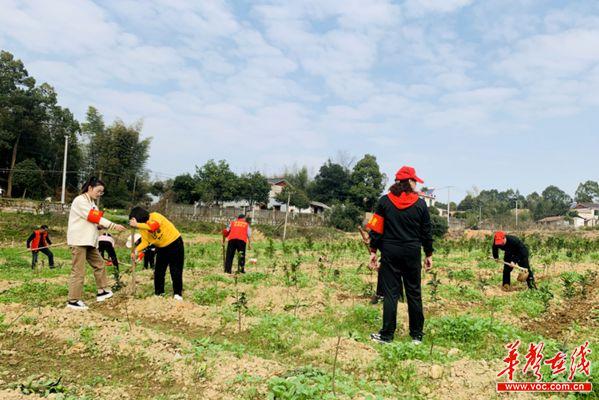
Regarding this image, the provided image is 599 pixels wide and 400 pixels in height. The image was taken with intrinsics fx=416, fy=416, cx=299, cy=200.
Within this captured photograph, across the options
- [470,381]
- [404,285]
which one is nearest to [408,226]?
[404,285]

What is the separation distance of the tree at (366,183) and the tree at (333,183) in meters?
3.65

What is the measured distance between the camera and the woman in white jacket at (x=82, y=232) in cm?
562

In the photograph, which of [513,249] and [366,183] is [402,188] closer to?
[513,249]

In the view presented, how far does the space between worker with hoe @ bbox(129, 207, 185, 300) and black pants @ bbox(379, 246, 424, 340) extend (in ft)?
10.2

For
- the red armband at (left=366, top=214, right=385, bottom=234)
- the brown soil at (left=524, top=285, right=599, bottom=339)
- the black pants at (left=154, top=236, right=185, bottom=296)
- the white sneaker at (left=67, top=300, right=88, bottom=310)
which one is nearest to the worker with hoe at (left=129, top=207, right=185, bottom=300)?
the black pants at (left=154, top=236, right=185, bottom=296)

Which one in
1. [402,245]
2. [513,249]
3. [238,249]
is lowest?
[238,249]

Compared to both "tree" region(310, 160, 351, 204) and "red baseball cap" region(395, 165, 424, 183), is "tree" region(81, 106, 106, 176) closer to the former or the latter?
"tree" region(310, 160, 351, 204)

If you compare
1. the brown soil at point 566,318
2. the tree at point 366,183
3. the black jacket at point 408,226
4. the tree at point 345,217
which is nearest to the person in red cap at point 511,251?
the brown soil at point 566,318

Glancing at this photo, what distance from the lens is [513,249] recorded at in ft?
26.3

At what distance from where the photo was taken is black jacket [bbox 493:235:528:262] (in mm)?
7870

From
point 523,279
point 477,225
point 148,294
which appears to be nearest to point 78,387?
point 148,294

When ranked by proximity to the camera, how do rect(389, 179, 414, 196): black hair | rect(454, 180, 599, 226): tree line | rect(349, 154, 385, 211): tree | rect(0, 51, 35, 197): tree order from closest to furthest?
1. rect(389, 179, 414, 196): black hair
2. rect(0, 51, 35, 197): tree
3. rect(349, 154, 385, 211): tree
4. rect(454, 180, 599, 226): tree line

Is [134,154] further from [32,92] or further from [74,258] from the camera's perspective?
[74,258]

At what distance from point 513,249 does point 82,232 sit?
24.6 feet
